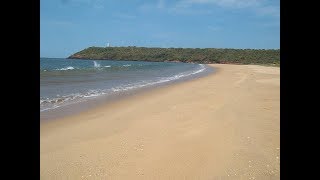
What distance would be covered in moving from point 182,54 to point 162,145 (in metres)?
104

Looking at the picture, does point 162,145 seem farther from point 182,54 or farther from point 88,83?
point 182,54

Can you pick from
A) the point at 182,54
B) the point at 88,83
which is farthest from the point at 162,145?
the point at 182,54

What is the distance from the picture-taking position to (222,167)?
3.56 metres

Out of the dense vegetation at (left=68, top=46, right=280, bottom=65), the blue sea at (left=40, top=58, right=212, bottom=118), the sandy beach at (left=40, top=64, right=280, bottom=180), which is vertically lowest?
the sandy beach at (left=40, top=64, right=280, bottom=180)

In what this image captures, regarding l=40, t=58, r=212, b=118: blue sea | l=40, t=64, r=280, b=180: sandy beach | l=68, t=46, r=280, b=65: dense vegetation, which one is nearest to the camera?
l=40, t=64, r=280, b=180: sandy beach

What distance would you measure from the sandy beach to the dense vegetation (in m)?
76.6

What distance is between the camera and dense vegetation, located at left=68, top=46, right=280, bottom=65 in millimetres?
85812

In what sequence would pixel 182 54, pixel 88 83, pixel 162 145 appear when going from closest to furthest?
pixel 162 145
pixel 88 83
pixel 182 54

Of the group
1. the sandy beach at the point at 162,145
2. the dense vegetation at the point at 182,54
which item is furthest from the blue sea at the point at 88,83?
the dense vegetation at the point at 182,54

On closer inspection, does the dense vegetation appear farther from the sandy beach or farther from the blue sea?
the sandy beach

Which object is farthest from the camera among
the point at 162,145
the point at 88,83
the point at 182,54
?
the point at 182,54

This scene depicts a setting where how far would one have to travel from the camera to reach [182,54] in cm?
10756

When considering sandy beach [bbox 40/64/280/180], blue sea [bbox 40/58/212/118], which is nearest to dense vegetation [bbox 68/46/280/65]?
blue sea [bbox 40/58/212/118]
